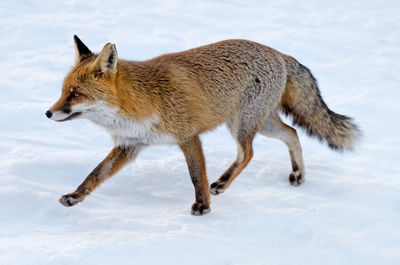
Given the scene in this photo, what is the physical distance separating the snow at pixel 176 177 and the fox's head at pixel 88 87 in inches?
32.7

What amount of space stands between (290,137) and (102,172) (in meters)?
1.90

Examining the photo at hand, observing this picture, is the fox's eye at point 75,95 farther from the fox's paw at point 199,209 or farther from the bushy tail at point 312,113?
the bushy tail at point 312,113

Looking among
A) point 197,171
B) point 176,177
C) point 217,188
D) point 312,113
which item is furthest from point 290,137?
point 197,171

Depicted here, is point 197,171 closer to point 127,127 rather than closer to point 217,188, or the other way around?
point 217,188

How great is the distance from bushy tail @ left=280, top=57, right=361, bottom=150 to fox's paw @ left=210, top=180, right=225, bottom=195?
3.54 feet

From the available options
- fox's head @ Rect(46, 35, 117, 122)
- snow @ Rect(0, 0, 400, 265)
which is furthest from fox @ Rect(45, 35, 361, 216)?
snow @ Rect(0, 0, 400, 265)

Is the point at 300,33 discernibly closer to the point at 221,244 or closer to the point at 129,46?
the point at 129,46

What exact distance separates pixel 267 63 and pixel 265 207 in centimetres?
134

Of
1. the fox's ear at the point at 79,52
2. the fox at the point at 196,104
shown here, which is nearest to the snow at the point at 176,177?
the fox at the point at 196,104

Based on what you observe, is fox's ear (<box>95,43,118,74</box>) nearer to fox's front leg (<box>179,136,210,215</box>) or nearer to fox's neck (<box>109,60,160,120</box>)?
fox's neck (<box>109,60,160,120</box>)

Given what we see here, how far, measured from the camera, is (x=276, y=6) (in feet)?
37.0

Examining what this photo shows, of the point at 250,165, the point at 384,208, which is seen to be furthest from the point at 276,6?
the point at 384,208

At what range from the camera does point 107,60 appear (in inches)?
150

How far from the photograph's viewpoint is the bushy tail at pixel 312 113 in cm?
498
